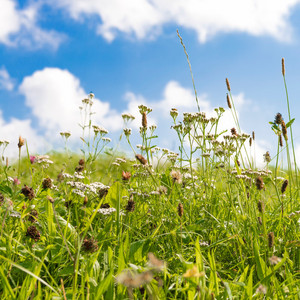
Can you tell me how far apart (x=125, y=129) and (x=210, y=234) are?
1.31 metres

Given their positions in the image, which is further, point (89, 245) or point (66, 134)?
point (66, 134)

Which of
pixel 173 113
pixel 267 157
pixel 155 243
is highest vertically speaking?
pixel 173 113

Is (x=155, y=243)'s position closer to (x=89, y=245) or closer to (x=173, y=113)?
(x=89, y=245)

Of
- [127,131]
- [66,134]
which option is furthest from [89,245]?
[66,134]

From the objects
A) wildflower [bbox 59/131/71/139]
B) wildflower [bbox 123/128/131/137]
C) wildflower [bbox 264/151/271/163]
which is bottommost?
wildflower [bbox 264/151/271/163]

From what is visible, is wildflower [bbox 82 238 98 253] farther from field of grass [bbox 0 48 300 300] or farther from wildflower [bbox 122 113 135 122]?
wildflower [bbox 122 113 135 122]

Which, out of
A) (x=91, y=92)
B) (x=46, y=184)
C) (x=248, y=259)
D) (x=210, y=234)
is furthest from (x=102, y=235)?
(x=91, y=92)

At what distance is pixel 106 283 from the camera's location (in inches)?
64.3

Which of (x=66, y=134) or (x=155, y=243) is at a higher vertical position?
(x=66, y=134)

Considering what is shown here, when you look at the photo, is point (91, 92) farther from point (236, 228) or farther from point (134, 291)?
point (134, 291)

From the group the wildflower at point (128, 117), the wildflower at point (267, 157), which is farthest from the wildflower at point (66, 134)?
the wildflower at point (267, 157)

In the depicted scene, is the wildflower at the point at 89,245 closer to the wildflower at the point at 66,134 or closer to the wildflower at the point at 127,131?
the wildflower at the point at 127,131

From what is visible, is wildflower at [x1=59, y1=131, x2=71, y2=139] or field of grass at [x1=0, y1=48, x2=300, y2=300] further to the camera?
wildflower at [x1=59, y1=131, x2=71, y2=139]

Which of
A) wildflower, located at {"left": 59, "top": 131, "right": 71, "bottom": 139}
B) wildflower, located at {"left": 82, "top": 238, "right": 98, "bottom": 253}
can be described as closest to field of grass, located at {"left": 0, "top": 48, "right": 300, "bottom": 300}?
wildflower, located at {"left": 82, "top": 238, "right": 98, "bottom": 253}
